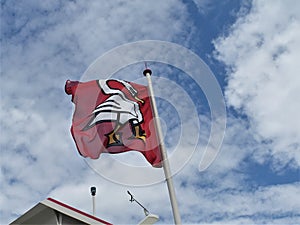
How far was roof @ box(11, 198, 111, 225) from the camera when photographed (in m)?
9.53

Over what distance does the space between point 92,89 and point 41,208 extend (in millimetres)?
3251

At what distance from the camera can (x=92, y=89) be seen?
11.5 meters

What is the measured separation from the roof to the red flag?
1.46 m

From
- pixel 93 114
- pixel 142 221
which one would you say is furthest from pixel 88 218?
pixel 93 114

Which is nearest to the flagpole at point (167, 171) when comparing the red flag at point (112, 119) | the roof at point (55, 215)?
the red flag at point (112, 119)

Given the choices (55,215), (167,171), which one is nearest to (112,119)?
(167,171)

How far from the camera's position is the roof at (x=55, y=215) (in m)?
9.53

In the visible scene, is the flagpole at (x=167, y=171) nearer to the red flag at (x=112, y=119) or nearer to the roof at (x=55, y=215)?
the red flag at (x=112, y=119)

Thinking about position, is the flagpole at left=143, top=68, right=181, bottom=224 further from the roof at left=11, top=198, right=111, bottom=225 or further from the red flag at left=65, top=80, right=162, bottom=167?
the roof at left=11, top=198, right=111, bottom=225

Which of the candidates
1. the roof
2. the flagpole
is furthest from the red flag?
the roof

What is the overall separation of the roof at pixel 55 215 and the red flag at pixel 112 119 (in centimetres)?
146

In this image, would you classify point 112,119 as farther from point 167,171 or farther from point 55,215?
point 55,215

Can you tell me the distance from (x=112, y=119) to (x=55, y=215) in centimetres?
252

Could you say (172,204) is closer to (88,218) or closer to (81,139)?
(88,218)
